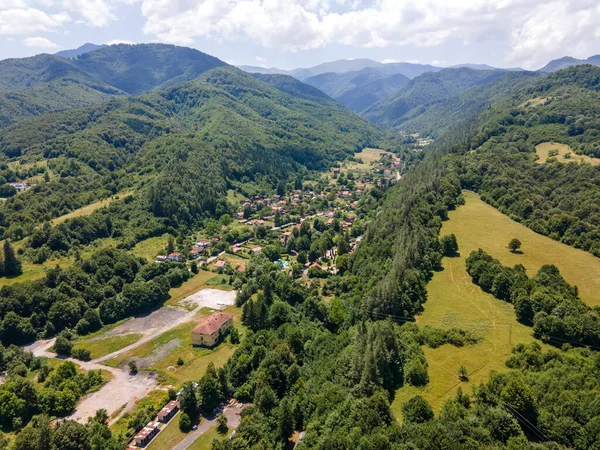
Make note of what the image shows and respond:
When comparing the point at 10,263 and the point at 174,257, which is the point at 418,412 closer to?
the point at 174,257

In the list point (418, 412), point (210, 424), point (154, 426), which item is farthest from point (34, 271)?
point (418, 412)

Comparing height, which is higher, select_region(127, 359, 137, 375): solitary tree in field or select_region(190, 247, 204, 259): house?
select_region(190, 247, 204, 259): house

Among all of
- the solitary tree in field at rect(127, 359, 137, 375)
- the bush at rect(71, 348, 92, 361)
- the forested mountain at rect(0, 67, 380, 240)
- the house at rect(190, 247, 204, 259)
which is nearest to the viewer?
the solitary tree in field at rect(127, 359, 137, 375)

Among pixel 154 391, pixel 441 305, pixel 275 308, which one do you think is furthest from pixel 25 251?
pixel 441 305

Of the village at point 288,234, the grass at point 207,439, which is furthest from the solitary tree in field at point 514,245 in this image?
the grass at point 207,439

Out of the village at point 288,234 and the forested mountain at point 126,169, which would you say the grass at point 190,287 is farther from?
the forested mountain at point 126,169

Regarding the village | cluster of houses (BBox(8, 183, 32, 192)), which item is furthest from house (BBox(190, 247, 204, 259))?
cluster of houses (BBox(8, 183, 32, 192))

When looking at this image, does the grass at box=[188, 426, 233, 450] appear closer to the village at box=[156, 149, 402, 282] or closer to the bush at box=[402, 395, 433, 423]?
the bush at box=[402, 395, 433, 423]
